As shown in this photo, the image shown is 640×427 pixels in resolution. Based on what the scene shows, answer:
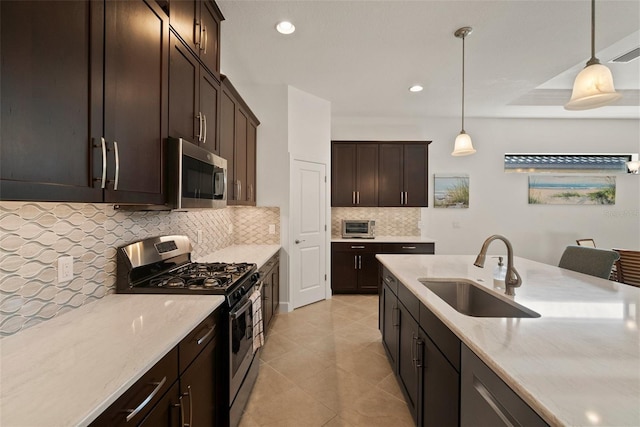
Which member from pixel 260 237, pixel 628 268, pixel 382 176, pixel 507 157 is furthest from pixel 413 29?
pixel 628 268

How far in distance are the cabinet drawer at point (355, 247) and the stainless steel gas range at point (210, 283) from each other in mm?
2469

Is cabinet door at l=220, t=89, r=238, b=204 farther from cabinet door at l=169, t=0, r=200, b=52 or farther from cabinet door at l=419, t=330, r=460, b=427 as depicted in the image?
cabinet door at l=419, t=330, r=460, b=427

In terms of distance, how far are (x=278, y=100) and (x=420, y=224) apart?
10.5 feet

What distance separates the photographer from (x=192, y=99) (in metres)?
1.84

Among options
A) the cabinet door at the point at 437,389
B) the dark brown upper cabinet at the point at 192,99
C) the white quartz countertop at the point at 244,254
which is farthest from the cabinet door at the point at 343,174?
the cabinet door at the point at 437,389

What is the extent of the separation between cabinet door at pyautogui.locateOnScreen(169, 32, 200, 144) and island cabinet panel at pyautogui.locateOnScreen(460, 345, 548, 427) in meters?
1.80

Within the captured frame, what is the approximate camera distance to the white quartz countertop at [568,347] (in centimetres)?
67

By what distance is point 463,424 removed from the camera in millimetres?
1104

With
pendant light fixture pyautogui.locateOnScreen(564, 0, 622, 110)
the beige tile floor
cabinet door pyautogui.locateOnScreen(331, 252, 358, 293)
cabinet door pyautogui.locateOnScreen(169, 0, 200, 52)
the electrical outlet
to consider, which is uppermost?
cabinet door pyautogui.locateOnScreen(169, 0, 200, 52)

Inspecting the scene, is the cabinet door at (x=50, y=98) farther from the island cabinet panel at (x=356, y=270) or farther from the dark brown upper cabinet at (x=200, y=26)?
the island cabinet panel at (x=356, y=270)

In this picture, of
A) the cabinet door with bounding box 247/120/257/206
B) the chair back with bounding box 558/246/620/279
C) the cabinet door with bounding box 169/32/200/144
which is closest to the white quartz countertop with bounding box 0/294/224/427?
the cabinet door with bounding box 169/32/200/144

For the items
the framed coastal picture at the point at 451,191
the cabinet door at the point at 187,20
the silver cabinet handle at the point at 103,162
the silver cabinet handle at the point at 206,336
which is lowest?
the silver cabinet handle at the point at 206,336

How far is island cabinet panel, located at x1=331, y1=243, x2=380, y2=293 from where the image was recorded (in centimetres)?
456

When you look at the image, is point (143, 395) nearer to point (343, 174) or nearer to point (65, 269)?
point (65, 269)
